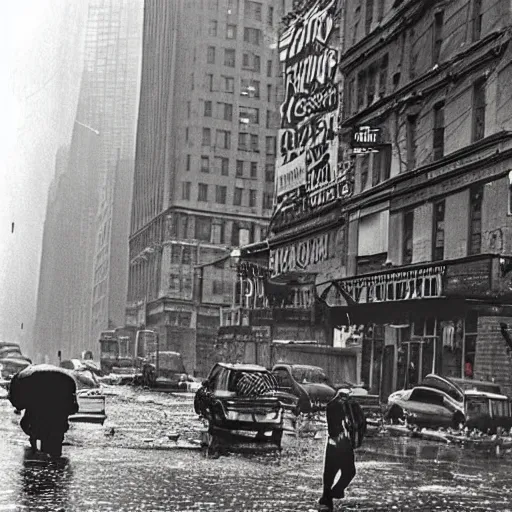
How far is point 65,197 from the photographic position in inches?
7264

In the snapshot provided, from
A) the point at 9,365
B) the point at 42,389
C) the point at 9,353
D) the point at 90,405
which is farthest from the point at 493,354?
the point at 9,353

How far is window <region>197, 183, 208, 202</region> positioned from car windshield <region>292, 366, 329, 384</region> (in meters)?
56.2

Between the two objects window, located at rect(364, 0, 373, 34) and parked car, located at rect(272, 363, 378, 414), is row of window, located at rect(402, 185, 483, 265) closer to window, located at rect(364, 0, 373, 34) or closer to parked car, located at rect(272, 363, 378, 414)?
parked car, located at rect(272, 363, 378, 414)

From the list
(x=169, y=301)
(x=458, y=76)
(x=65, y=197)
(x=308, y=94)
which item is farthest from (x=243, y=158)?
(x=65, y=197)

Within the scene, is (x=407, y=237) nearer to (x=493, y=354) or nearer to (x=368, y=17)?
(x=493, y=354)

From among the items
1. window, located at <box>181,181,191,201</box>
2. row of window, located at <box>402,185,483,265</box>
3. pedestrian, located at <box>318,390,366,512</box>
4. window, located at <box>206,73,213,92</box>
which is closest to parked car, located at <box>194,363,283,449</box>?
pedestrian, located at <box>318,390,366,512</box>

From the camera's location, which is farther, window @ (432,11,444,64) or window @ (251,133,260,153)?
window @ (251,133,260,153)

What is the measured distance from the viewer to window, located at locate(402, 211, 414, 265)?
38.5 metres

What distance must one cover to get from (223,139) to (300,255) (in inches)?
1407

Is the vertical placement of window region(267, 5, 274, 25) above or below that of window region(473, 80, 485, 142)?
above

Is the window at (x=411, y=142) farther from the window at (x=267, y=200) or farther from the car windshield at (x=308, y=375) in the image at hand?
the window at (x=267, y=200)

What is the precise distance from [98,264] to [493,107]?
114 meters

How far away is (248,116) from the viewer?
288ft

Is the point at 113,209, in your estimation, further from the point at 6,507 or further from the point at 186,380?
the point at 6,507
